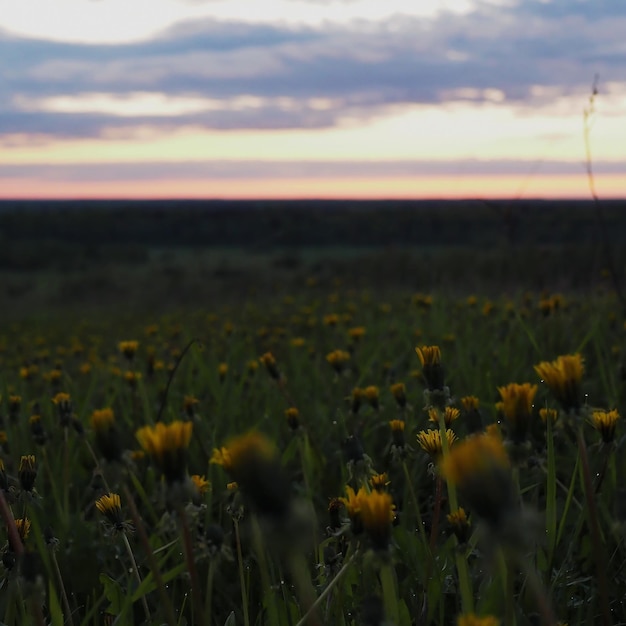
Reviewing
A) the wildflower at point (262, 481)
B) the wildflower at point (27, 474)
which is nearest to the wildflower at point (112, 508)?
the wildflower at point (27, 474)

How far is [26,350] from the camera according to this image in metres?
6.37

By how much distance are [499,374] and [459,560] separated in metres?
2.12

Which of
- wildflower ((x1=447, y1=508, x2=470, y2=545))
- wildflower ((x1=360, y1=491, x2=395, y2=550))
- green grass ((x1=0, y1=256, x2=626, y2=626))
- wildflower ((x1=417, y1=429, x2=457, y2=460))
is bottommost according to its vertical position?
green grass ((x1=0, y1=256, x2=626, y2=626))

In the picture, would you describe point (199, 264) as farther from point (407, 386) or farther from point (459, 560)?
point (459, 560)

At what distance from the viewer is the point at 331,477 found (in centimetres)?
242

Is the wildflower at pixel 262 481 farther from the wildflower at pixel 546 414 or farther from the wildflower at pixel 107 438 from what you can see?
the wildflower at pixel 546 414

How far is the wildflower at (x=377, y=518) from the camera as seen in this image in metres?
0.89

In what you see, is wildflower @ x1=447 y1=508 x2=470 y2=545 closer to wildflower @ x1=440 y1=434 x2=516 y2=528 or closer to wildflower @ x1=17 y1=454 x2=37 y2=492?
wildflower @ x1=440 y1=434 x2=516 y2=528

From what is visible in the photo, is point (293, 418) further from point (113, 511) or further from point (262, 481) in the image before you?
point (262, 481)

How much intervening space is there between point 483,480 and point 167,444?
373 millimetres

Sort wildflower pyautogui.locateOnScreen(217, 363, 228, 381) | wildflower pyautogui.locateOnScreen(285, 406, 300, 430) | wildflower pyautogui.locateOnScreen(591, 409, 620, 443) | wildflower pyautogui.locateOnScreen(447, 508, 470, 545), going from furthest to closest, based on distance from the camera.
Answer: wildflower pyautogui.locateOnScreen(217, 363, 228, 381), wildflower pyautogui.locateOnScreen(285, 406, 300, 430), wildflower pyautogui.locateOnScreen(591, 409, 620, 443), wildflower pyautogui.locateOnScreen(447, 508, 470, 545)

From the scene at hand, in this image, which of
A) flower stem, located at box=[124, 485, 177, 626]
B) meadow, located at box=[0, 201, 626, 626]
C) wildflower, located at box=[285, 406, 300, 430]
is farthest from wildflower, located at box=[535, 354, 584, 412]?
wildflower, located at box=[285, 406, 300, 430]

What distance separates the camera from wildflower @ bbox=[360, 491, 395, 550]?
2.91 feet

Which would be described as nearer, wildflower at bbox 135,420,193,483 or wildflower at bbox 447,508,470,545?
wildflower at bbox 135,420,193,483
